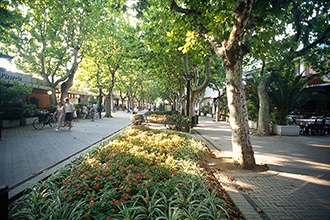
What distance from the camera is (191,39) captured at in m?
6.11

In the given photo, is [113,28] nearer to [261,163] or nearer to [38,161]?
[38,161]

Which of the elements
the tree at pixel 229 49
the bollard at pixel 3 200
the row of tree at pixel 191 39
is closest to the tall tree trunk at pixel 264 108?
the row of tree at pixel 191 39

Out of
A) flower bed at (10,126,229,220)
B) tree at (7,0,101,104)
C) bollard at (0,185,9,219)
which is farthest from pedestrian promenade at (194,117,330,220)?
tree at (7,0,101,104)

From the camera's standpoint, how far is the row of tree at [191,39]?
5.54 metres

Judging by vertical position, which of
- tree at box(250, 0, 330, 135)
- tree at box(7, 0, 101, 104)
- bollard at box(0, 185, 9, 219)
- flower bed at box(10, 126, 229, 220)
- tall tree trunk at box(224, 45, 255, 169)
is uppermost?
tree at box(7, 0, 101, 104)

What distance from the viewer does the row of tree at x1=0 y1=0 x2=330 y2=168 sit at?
5.54 meters

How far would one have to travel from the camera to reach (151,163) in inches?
200

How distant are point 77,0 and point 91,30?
465cm

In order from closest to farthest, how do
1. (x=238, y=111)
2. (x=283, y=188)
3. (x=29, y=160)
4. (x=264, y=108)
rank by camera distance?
(x=283, y=188), (x=238, y=111), (x=29, y=160), (x=264, y=108)

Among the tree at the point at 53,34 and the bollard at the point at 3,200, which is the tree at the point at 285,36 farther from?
the tree at the point at 53,34

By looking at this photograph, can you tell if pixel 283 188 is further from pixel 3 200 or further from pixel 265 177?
→ pixel 3 200

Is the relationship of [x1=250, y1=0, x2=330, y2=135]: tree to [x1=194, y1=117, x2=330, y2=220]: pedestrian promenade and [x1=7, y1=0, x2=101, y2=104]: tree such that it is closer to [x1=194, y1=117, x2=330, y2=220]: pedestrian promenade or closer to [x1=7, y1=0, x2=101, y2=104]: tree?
[x1=194, y1=117, x2=330, y2=220]: pedestrian promenade

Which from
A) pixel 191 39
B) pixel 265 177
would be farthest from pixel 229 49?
pixel 265 177

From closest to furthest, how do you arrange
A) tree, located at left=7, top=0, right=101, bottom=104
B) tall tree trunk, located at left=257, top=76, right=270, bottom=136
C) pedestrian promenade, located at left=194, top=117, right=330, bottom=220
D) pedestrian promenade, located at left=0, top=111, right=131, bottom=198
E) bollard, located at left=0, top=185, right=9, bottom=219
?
1. bollard, located at left=0, top=185, right=9, bottom=219
2. pedestrian promenade, located at left=194, top=117, right=330, bottom=220
3. pedestrian promenade, located at left=0, top=111, right=131, bottom=198
4. tall tree trunk, located at left=257, top=76, right=270, bottom=136
5. tree, located at left=7, top=0, right=101, bottom=104
